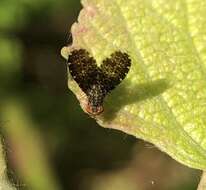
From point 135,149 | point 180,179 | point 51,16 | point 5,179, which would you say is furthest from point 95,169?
point 5,179

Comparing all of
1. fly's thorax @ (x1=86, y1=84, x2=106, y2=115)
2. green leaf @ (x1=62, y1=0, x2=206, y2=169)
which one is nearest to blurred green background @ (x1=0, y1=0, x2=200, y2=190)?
green leaf @ (x1=62, y1=0, x2=206, y2=169)

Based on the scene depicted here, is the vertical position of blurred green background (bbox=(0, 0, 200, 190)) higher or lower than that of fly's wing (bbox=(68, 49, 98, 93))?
lower

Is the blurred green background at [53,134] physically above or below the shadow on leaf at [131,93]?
below

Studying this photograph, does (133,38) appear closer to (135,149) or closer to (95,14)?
(95,14)

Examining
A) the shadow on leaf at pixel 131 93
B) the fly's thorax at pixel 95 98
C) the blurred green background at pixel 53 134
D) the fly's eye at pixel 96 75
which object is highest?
the fly's eye at pixel 96 75

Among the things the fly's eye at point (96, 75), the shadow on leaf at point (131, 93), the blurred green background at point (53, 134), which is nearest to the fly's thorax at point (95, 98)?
the fly's eye at point (96, 75)

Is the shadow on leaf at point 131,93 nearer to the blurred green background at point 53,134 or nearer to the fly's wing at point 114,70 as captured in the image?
the fly's wing at point 114,70

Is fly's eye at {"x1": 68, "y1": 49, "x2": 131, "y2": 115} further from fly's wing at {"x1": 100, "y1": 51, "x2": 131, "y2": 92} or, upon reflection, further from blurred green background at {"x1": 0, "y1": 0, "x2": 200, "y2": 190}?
blurred green background at {"x1": 0, "y1": 0, "x2": 200, "y2": 190}
